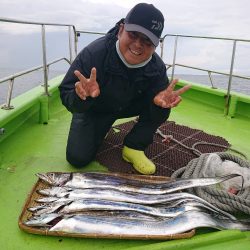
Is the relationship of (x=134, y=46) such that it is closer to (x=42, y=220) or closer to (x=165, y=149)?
(x=165, y=149)

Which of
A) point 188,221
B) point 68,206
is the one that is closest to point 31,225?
point 68,206

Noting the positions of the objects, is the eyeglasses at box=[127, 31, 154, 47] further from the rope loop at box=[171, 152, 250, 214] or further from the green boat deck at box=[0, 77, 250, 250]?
the green boat deck at box=[0, 77, 250, 250]

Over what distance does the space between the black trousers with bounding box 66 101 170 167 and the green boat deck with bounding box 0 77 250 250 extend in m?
0.16

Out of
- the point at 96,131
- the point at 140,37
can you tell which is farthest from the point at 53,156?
the point at 140,37

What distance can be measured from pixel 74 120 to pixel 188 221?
5.32ft

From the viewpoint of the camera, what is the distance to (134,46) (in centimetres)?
292

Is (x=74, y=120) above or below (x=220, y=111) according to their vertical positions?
above

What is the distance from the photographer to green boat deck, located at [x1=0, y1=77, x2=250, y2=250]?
221cm

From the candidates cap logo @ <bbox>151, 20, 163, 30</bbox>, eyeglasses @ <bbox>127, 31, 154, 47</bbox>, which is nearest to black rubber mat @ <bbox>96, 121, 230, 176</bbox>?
eyeglasses @ <bbox>127, 31, 154, 47</bbox>

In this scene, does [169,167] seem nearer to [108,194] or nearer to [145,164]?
[145,164]

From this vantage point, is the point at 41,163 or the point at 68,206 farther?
the point at 41,163

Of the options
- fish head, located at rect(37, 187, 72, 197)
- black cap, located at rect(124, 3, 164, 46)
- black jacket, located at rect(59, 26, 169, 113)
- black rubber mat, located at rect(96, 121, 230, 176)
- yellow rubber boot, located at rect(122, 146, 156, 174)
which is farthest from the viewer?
black rubber mat, located at rect(96, 121, 230, 176)

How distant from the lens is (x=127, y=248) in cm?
215

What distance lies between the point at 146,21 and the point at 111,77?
63 cm
